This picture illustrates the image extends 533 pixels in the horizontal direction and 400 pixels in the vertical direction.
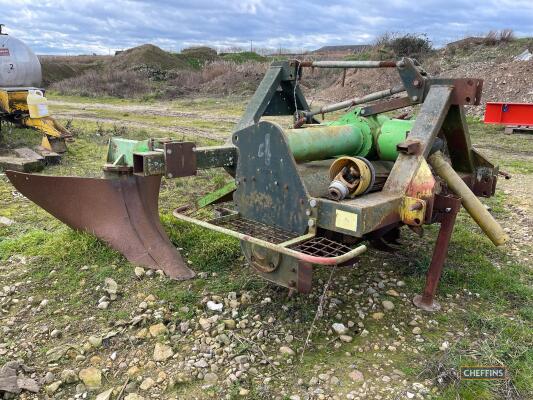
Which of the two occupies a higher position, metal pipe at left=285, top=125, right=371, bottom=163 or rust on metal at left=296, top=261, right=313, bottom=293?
metal pipe at left=285, top=125, right=371, bottom=163

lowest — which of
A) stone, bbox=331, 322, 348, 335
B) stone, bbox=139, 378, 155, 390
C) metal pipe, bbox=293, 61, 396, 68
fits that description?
stone, bbox=139, 378, 155, 390

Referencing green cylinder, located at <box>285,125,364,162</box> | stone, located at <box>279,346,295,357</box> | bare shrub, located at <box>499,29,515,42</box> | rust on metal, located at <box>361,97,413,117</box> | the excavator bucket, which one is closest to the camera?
stone, located at <box>279,346,295,357</box>

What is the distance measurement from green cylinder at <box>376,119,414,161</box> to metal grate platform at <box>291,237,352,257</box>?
1042 mm

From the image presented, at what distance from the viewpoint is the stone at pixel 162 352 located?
2.62 m

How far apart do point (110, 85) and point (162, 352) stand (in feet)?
80.5

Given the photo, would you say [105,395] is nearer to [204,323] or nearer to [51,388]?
[51,388]

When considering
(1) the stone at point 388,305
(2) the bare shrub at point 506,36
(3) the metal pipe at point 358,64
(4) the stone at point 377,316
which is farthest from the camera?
(2) the bare shrub at point 506,36

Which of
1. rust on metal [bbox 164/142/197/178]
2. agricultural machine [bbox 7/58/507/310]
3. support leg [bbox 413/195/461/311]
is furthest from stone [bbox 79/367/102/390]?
support leg [bbox 413/195/461/311]

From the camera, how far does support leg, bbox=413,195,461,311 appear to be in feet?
9.29

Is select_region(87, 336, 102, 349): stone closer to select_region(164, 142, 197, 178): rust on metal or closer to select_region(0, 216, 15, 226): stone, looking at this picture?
select_region(164, 142, 197, 178): rust on metal

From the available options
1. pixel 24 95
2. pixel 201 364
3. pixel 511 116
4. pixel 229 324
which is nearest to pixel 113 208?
pixel 229 324

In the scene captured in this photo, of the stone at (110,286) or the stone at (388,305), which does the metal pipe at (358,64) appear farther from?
the stone at (110,286)

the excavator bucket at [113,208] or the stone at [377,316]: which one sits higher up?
the excavator bucket at [113,208]

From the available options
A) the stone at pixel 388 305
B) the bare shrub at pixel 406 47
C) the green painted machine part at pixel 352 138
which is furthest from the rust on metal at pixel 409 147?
the bare shrub at pixel 406 47
